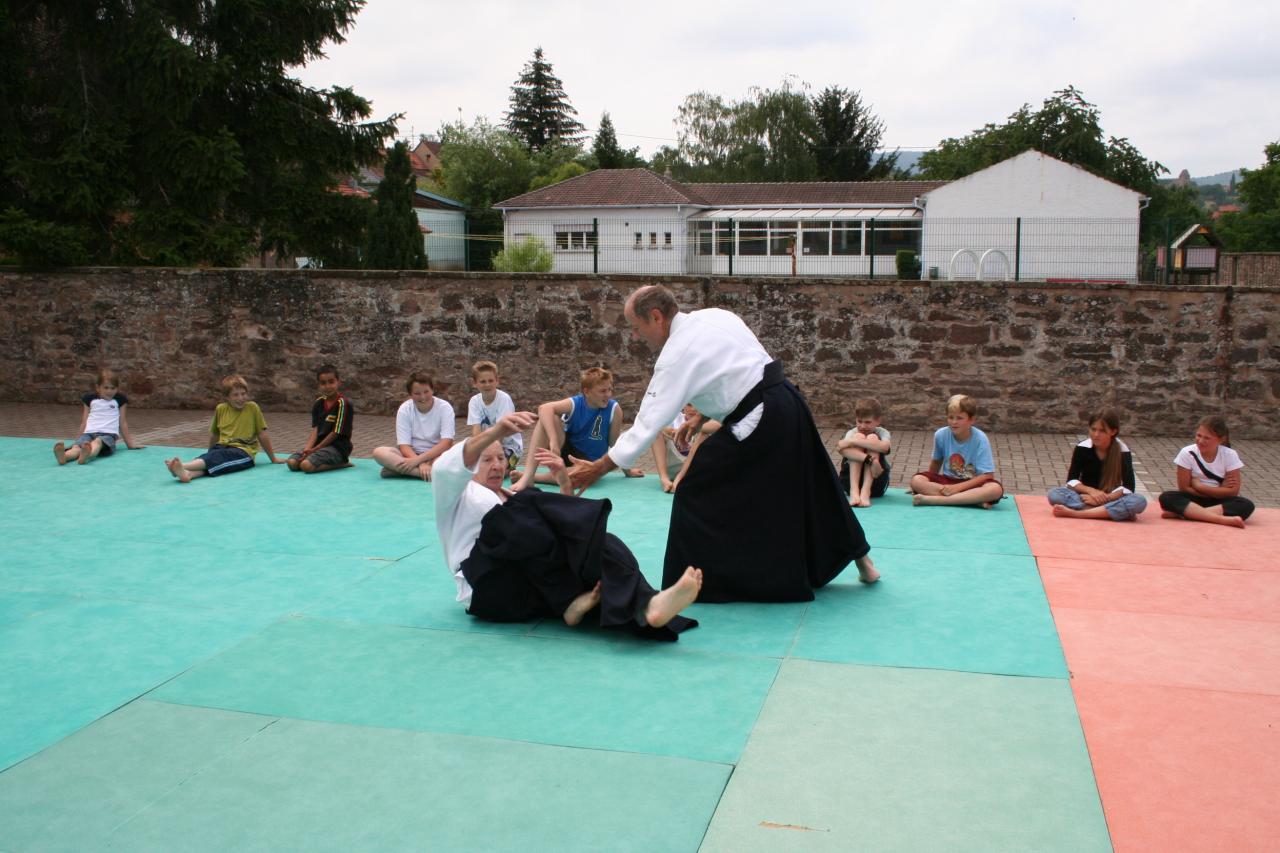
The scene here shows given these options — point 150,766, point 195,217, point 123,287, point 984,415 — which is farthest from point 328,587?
point 195,217

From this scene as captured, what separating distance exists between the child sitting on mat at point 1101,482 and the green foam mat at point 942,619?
1.42m

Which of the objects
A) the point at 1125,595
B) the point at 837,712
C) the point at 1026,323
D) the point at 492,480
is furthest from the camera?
the point at 1026,323

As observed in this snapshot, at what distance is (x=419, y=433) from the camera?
32.2 ft

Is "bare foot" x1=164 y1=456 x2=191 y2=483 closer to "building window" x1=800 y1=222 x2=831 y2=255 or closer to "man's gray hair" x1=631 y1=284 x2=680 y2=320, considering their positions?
"man's gray hair" x1=631 y1=284 x2=680 y2=320

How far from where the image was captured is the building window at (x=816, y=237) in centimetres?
4062

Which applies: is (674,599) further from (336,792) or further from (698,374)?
(336,792)

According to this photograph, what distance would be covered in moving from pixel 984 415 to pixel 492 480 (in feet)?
27.3

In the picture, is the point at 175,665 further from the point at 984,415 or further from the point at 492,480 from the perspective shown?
the point at 984,415

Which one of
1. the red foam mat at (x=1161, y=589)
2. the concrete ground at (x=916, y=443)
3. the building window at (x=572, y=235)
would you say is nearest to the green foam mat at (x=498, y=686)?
the red foam mat at (x=1161, y=589)

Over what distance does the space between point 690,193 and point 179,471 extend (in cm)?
4000

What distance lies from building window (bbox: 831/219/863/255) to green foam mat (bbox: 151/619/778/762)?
35959 mm

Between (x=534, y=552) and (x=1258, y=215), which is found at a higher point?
(x=1258, y=215)

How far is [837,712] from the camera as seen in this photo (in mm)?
4301

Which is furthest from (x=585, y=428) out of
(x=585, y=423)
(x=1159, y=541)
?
(x=1159, y=541)
